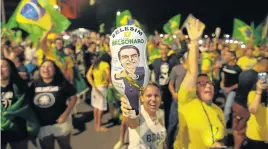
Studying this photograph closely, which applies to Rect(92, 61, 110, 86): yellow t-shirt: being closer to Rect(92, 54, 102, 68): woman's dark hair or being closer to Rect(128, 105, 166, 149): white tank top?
Rect(92, 54, 102, 68): woman's dark hair

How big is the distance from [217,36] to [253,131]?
2.59ft

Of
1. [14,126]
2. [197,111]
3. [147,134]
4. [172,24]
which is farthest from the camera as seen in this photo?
[14,126]

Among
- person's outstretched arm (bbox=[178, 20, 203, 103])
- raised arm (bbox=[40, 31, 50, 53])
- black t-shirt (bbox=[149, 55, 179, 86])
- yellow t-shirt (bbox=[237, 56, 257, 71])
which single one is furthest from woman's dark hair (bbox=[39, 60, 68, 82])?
yellow t-shirt (bbox=[237, 56, 257, 71])

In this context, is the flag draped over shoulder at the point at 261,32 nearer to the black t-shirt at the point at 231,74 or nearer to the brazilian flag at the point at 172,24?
the black t-shirt at the point at 231,74

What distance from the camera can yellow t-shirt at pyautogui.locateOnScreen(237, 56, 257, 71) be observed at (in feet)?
10.6

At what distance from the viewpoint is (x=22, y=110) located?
3.03 meters

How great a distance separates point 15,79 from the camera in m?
3.01

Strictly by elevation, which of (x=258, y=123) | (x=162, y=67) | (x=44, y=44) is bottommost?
(x=258, y=123)

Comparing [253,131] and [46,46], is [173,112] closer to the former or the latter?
[253,131]

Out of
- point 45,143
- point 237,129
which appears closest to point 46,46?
point 45,143

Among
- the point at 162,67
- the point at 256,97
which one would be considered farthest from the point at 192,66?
the point at 256,97

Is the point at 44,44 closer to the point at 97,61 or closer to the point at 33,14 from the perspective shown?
the point at 33,14

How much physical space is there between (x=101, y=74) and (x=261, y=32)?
1.35 m

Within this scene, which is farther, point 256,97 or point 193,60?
point 256,97
